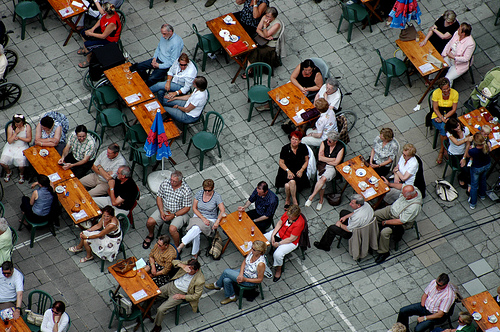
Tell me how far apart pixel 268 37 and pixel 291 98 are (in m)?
1.75

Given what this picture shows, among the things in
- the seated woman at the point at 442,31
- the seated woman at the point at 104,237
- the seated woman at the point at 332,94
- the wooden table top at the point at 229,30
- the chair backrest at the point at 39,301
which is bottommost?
the chair backrest at the point at 39,301

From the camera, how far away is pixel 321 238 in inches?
669

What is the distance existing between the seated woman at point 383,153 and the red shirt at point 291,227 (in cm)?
213

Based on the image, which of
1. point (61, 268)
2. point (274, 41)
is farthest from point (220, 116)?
point (61, 268)

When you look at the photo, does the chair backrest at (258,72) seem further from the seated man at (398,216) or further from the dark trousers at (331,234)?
the seated man at (398,216)

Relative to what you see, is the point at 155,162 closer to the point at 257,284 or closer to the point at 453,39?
the point at 257,284

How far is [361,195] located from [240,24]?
554 cm

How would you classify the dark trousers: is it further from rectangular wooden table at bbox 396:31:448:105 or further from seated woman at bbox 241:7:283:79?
seated woman at bbox 241:7:283:79

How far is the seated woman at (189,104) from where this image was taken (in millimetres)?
17883

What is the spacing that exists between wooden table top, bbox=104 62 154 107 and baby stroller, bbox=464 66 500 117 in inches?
259

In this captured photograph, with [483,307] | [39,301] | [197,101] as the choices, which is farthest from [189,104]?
[483,307]

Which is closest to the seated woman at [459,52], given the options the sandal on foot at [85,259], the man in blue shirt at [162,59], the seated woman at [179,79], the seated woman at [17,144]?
the seated woman at [179,79]

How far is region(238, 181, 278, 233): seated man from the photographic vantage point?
1661cm

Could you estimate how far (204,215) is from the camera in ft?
54.7
